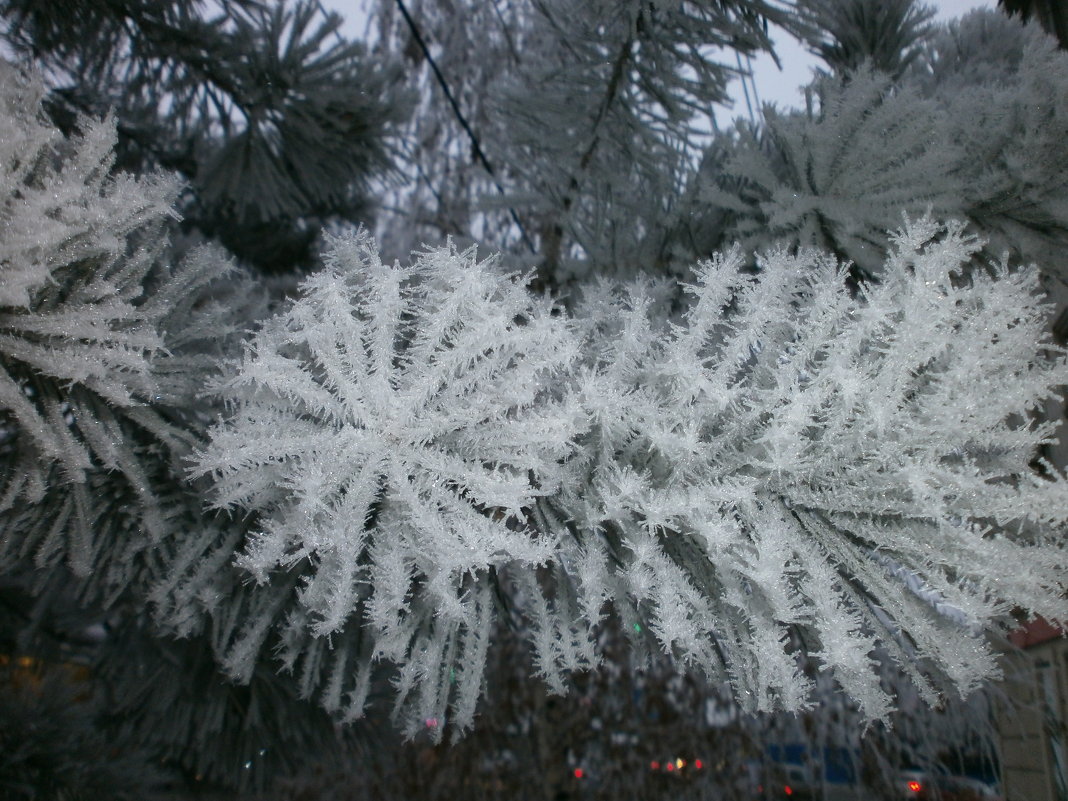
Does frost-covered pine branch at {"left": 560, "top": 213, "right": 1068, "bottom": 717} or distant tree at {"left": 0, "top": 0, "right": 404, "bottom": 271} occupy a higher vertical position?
distant tree at {"left": 0, "top": 0, "right": 404, "bottom": 271}

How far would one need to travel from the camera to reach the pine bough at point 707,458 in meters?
0.20

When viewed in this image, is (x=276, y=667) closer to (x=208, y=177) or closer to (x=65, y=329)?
(x=65, y=329)

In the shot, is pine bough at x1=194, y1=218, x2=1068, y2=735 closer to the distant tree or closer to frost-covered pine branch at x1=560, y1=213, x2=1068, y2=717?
frost-covered pine branch at x1=560, y1=213, x2=1068, y2=717

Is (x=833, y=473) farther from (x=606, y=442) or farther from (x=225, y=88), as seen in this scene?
(x=225, y=88)

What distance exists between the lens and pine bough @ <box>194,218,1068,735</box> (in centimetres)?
20

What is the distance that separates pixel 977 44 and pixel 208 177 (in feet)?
1.49

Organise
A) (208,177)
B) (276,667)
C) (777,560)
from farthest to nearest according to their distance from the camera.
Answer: (208,177) < (276,667) < (777,560)

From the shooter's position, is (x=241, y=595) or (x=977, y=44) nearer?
(x=241, y=595)

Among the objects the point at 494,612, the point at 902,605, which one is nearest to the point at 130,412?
the point at 494,612

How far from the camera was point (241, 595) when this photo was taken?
0.27 metres

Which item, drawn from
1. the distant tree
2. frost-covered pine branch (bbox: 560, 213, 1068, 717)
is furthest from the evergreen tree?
the distant tree

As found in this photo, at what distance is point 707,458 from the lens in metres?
0.22

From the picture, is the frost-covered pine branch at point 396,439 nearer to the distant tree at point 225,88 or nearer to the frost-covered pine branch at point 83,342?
the frost-covered pine branch at point 83,342

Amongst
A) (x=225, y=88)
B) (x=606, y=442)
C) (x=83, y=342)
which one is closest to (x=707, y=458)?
(x=606, y=442)
